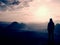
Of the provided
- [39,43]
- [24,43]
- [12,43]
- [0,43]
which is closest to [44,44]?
[39,43]

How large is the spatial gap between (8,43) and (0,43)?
1.50m

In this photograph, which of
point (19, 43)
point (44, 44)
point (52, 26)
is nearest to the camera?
point (52, 26)

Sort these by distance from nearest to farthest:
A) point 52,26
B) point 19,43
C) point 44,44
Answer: point 52,26, point 44,44, point 19,43

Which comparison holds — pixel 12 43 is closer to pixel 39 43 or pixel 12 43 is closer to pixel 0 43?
pixel 0 43

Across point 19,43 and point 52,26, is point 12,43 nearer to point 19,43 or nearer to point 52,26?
point 19,43

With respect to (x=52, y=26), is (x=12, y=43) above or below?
below

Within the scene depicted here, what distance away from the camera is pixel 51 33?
21844 millimetres

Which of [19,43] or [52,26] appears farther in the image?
[19,43]

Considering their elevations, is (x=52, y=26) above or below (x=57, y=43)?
above

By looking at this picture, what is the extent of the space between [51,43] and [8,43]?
9944 millimetres

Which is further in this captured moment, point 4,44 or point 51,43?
point 4,44

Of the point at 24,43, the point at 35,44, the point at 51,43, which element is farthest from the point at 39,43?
the point at 51,43

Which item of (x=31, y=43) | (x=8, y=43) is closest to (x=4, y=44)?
(x=8, y=43)

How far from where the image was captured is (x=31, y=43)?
28.7m
